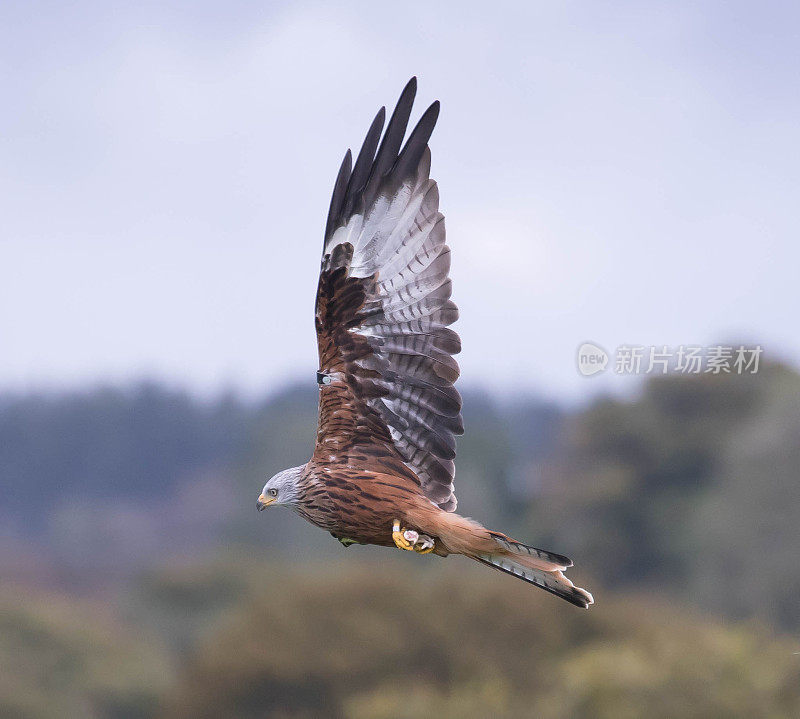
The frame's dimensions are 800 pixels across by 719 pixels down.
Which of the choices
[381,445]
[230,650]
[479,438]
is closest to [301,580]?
[230,650]

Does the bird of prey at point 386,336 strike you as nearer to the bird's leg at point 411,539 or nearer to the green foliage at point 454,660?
the bird's leg at point 411,539

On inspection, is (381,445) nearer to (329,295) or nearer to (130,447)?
(329,295)

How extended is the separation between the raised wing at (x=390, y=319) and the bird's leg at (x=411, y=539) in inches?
14.2

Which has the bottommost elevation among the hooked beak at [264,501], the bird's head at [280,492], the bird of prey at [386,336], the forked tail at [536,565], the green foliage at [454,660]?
the green foliage at [454,660]

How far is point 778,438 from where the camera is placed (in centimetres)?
2017

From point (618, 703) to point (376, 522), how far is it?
37.5 feet

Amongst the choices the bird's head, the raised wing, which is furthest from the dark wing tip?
the bird's head

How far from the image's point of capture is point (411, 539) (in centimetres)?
415

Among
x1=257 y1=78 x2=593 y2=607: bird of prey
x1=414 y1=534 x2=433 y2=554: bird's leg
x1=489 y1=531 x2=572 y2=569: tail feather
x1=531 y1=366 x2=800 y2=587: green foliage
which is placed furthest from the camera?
x1=531 y1=366 x2=800 y2=587: green foliage

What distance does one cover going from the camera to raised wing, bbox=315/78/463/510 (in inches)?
Answer: 178

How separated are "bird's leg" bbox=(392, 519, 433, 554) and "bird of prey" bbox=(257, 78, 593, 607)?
0.47ft

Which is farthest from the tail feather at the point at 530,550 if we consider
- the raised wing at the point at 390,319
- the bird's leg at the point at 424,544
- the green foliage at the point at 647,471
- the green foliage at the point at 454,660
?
the green foliage at the point at 647,471

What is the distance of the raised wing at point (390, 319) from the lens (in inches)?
178

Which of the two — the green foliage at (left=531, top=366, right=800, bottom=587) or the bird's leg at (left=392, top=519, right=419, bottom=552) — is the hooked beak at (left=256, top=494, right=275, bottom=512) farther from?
the green foliage at (left=531, top=366, right=800, bottom=587)
